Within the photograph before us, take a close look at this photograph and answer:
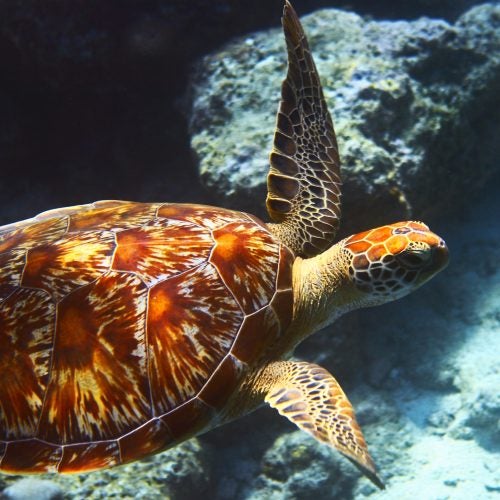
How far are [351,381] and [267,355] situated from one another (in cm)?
195

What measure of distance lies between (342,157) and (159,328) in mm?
1785

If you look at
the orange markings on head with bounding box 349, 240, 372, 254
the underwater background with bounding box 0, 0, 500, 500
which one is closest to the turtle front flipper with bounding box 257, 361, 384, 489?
the orange markings on head with bounding box 349, 240, 372, 254

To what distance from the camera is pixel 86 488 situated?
261cm

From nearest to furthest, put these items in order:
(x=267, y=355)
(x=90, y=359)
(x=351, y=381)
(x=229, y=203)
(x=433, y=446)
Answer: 1. (x=90, y=359)
2. (x=267, y=355)
3. (x=229, y=203)
4. (x=433, y=446)
5. (x=351, y=381)

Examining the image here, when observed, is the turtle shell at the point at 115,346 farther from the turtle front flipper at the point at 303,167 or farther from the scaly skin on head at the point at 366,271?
the turtle front flipper at the point at 303,167

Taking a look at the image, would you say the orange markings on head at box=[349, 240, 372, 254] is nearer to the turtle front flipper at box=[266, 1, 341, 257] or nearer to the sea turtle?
the sea turtle

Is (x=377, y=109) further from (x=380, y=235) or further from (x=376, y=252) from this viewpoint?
(x=376, y=252)

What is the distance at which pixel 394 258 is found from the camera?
2.14 metres

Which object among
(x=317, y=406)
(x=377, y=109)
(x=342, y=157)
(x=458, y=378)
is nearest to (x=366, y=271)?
(x=317, y=406)

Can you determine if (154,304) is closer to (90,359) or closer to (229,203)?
(90,359)

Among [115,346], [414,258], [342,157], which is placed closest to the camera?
[115,346]

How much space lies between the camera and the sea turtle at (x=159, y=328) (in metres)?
1.77

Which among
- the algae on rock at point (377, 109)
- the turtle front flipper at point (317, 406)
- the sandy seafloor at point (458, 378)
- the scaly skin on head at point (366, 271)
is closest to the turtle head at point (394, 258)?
the scaly skin on head at point (366, 271)

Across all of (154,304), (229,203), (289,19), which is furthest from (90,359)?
(289,19)
